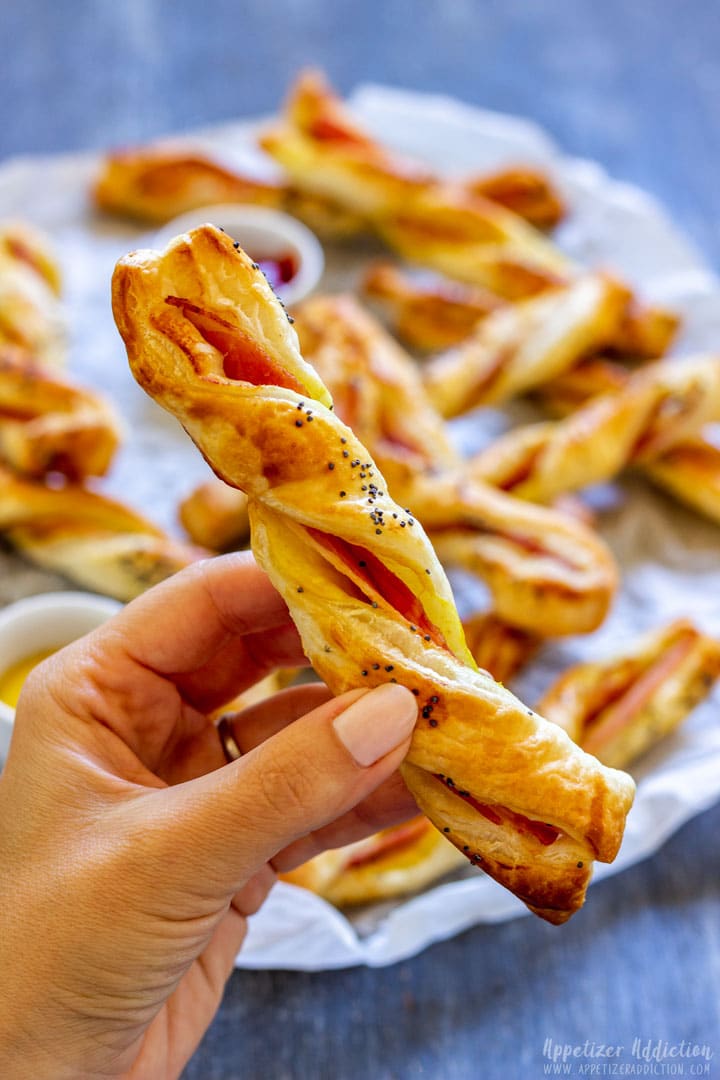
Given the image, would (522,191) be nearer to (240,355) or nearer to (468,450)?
(468,450)

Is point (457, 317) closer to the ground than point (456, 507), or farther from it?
farther from it

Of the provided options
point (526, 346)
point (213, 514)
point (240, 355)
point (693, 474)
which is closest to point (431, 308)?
point (526, 346)

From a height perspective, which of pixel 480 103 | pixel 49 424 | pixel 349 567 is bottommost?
pixel 49 424

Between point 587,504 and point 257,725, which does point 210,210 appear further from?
point 257,725

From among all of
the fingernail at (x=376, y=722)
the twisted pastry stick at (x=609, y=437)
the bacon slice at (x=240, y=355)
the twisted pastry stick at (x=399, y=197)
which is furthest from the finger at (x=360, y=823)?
the twisted pastry stick at (x=399, y=197)

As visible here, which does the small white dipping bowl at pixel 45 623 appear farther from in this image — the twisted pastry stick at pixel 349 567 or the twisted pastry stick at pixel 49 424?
the twisted pastry stick at pixel 349 567

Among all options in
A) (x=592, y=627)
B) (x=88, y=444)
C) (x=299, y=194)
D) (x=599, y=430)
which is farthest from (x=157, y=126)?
(x=592, y=627)

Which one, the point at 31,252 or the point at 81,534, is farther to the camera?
the point at 31,252
